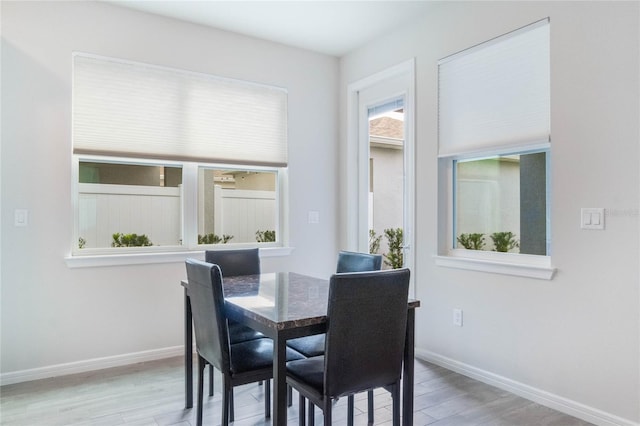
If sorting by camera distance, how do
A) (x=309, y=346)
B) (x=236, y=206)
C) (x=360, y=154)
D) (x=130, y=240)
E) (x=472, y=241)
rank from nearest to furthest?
(x=309, y=346) → (x=472, y=241) → (x=130, y=240) → (x=236, y=206) → (x=360, y=154)

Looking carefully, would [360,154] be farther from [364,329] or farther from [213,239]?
[364,329]

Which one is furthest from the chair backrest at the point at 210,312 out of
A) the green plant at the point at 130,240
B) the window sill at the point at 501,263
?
the window sill at the point at 501,263

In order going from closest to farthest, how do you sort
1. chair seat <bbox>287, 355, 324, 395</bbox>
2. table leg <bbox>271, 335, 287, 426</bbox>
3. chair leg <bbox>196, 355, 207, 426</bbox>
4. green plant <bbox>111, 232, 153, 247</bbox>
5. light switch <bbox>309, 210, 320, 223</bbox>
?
table leg <bbox>271, 335, 287, 426</bbox> → chair seat <bbox>287, 355, 324, 395</bbox> → chair leg <bbox>196, 355, 207, 426</bbox> → green plant <bbox>111, 232, 153, 247</bbox> → light switch <bbox>309, 210, 320, 223</bbox>

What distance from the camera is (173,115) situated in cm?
351

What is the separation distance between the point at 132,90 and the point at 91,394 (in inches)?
87.2

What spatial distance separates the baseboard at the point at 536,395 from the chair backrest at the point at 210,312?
190 cm

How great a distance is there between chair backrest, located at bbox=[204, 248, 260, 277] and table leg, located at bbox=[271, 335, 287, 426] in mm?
1339

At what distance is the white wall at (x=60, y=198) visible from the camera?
293cm

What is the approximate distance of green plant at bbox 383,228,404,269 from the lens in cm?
381

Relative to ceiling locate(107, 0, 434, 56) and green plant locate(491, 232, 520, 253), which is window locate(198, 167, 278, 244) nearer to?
ceiling locate(107, 0, 434, 56)

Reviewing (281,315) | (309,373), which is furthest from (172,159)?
(309,373)

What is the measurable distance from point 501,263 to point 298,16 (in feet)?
8.05

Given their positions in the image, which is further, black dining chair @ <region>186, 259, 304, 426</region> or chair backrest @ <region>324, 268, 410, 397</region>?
black dining chair @ <region>186, 259, 304, 426</region>

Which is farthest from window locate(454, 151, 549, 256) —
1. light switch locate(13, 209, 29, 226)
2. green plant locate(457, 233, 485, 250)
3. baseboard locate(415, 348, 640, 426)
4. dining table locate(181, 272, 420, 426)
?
light switch locate(13, 209, 29, 226)
